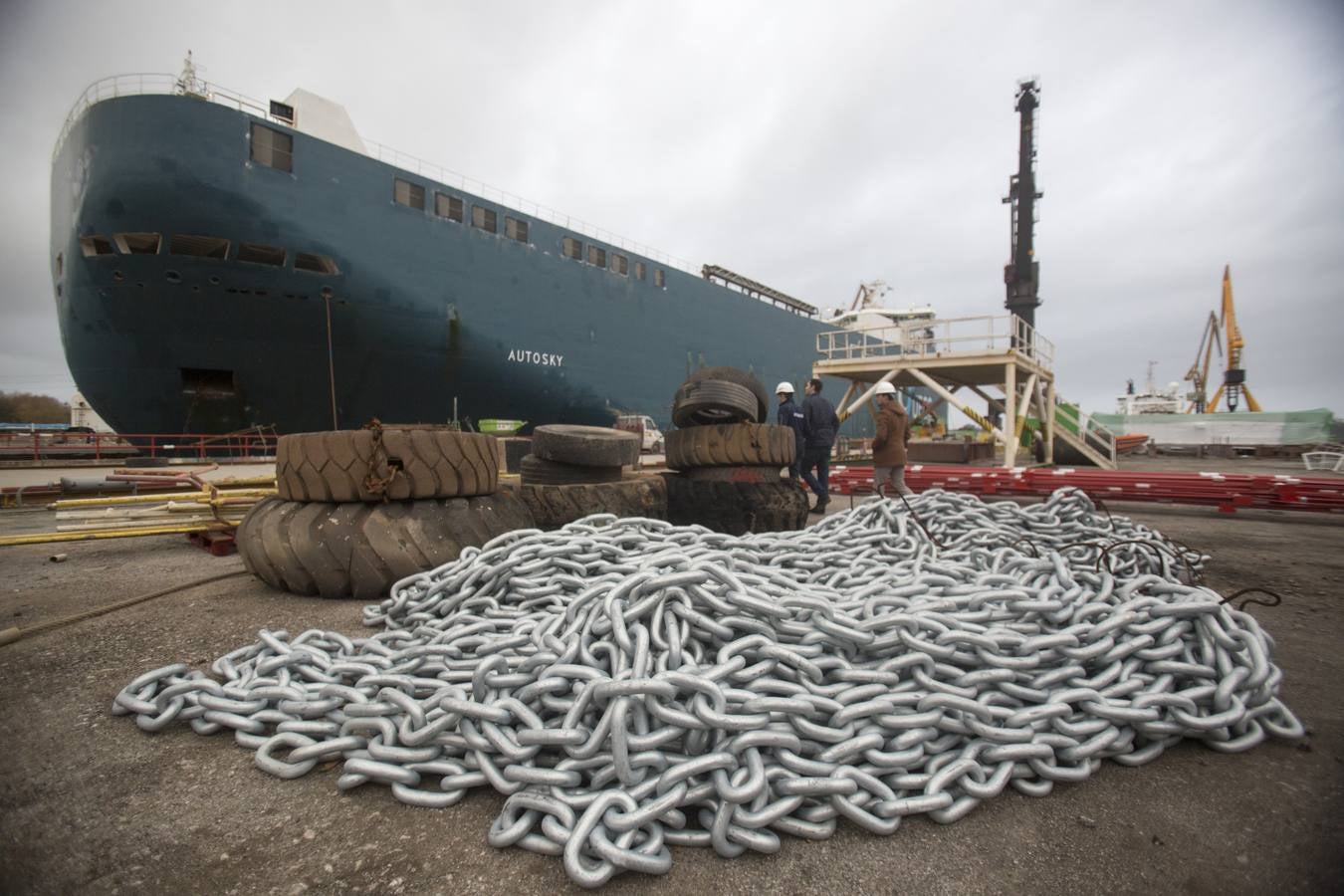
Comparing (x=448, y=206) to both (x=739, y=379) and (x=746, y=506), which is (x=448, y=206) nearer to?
(x=739, y=379)

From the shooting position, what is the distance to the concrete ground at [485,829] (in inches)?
43.8

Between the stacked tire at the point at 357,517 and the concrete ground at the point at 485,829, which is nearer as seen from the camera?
the concrete ground at the point at 485,829

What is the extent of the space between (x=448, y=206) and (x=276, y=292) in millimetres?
5164

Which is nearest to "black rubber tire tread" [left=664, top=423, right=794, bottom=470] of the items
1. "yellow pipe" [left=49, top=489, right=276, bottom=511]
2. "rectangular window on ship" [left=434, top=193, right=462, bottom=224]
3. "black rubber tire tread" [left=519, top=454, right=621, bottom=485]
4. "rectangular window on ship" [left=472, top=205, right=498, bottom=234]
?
"black rubber tire tread" [left=519, top=454, right=621, bottom=485]

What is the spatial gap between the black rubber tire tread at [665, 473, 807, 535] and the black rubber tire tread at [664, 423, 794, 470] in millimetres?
184

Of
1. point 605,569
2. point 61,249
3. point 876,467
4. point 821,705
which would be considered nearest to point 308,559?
point 605,569

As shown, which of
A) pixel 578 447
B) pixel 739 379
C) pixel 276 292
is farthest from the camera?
pixel 276 292

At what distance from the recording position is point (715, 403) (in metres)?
4.62

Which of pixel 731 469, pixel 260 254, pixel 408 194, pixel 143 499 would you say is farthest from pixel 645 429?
pixel 143 499

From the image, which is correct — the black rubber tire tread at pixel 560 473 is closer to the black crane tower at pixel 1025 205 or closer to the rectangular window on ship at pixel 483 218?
the rectangular window on ship at pixel 483 218

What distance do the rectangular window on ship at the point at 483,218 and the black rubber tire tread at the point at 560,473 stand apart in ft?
46.3

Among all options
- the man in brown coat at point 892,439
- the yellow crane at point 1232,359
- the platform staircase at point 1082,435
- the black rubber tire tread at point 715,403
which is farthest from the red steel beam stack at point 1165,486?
the yellow crane at point 1232,359

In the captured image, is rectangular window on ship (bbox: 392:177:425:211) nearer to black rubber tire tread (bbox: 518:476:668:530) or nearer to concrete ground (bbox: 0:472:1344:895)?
black rubber tire tread (bbox: 518:476:668:530)

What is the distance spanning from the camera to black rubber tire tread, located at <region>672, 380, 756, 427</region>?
4.64 m
